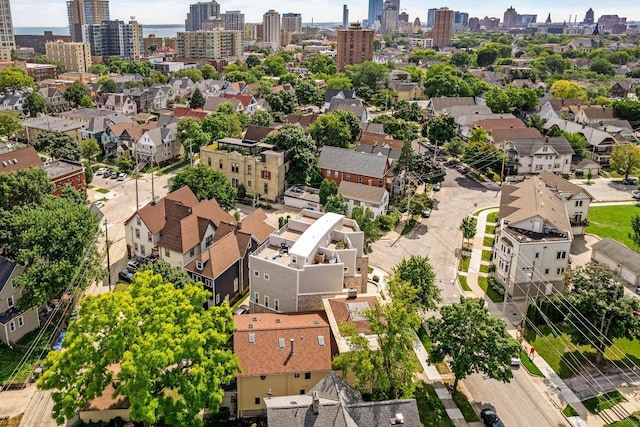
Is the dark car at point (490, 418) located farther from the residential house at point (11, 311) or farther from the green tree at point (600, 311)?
the residential house at point (11, 311)

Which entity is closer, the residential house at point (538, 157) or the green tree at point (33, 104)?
the residential house at point (538, 157)

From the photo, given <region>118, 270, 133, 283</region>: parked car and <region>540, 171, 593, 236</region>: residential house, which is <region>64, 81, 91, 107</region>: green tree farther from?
<region>540, 171, 593, 236</region>: residential house

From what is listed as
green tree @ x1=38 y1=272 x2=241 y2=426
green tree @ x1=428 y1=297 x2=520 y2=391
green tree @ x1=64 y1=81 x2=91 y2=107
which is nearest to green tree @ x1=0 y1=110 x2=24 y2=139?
green tree @ x1=64 y1=81 x2=91 y2=107

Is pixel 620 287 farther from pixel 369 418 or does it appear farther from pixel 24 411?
pixel 24 411

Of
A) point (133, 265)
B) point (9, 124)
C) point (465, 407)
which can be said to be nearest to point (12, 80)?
point (9, 124)

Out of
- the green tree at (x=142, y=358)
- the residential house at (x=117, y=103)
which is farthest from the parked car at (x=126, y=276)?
the residential house at (x=117, y=103)
